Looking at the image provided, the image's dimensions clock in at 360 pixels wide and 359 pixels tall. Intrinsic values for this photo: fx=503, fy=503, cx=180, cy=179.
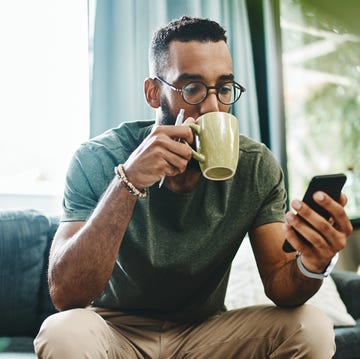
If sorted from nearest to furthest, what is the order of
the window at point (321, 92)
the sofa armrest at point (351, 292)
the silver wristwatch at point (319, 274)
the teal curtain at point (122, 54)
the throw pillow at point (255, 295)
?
1. the silver wristwatch at point (319, 274)
2. the throw pillow at point (255, 295)
3. the sofa armrest at point (351, 292)
4. the teal curtain at point (122, 54)
5. the window at point (321, 92)

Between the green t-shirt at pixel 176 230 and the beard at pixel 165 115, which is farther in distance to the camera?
the beard at pixel 165 115

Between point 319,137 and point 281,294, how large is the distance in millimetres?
2040

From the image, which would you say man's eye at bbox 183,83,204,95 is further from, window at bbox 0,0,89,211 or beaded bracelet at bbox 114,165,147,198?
window at bbox 0,0,89,211

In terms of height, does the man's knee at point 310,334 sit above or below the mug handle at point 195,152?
below

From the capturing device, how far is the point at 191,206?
1310 millimetres

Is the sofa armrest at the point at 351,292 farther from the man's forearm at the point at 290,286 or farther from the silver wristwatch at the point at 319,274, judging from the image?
the silver wristwatch at the point at 319,274

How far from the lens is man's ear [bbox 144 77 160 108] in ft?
4.85

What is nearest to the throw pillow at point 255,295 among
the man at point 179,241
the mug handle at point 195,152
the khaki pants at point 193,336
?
the man at point 179,241

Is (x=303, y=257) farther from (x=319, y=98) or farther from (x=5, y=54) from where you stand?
(x=319, y=98)

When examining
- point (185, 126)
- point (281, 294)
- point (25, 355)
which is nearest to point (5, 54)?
point (25, 355)

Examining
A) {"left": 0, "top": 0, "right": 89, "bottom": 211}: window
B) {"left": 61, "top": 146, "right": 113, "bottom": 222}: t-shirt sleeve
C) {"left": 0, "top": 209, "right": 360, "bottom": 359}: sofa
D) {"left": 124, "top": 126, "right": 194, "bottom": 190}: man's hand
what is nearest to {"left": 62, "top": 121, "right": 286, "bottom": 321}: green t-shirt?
{"left": 61, "top": 146, "right": 113, "bottom": 222}: t-shirt sleeve

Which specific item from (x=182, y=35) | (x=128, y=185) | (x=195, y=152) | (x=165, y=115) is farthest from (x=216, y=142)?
(x=182, y=35)

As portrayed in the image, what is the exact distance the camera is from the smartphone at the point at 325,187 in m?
0.92

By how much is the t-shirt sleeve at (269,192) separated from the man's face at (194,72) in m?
0.18
